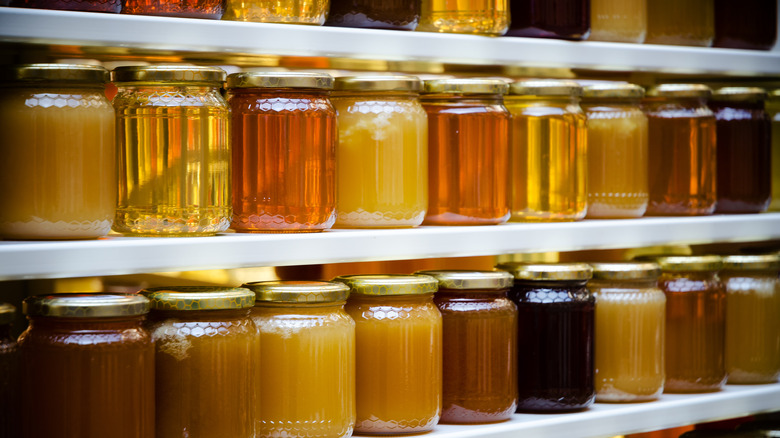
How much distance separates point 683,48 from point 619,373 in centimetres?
56

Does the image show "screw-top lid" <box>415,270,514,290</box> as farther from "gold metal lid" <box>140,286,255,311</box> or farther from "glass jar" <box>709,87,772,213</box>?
"glass jar" <box>709,87,772,213</box>

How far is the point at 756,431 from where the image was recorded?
176 cm

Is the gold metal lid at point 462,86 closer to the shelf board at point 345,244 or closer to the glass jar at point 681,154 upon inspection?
the shelf board at point 345,244

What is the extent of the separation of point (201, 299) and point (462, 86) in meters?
0.51

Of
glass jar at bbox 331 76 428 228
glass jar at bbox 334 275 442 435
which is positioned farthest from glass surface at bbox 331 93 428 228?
glass jar at bbox 334 275 442 435

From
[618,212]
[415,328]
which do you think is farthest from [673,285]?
[415,328]

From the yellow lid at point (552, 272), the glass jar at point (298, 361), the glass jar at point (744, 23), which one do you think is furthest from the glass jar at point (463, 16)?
the glass jar at point (744, 23)

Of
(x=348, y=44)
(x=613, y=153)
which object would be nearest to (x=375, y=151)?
(x=348, y=44)

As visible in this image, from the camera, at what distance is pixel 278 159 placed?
49.8 inches

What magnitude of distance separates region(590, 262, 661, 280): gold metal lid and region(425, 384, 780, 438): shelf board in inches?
7.8

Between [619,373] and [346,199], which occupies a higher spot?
[346,199]

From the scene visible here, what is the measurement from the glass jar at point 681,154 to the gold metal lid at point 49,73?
98cm

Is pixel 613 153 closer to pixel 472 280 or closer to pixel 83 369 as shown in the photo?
pixel 472 280

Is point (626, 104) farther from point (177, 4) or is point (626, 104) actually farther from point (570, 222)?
point (177, 4)
